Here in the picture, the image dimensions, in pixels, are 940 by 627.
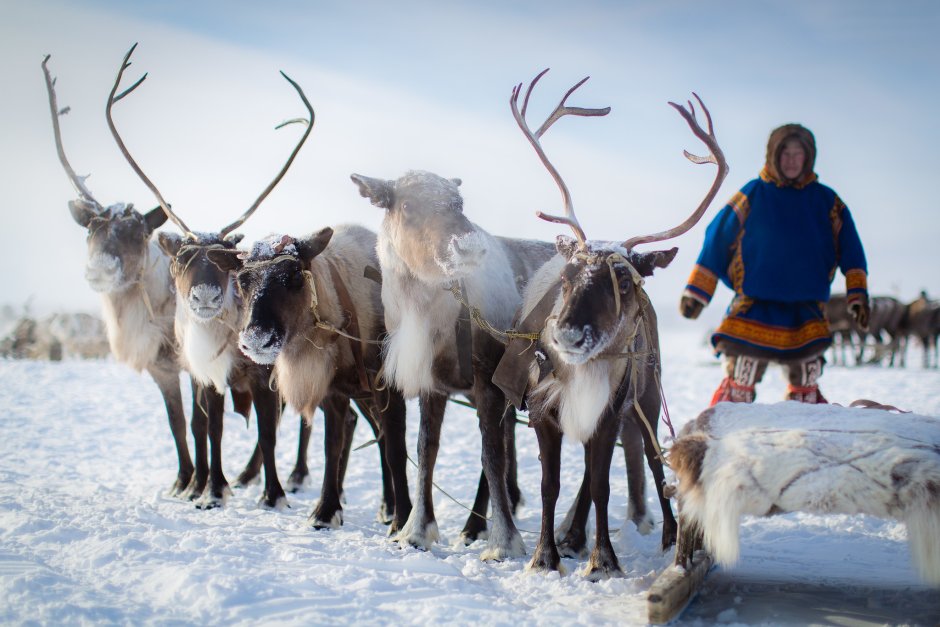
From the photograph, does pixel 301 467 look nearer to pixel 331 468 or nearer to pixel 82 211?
pixel 331 468

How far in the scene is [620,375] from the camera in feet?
13.5

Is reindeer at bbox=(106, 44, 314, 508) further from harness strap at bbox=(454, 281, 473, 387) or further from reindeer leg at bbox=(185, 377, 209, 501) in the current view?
harness strap at bbox=(454, 281, 473, 387)

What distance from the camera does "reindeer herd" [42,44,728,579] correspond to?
13.3ft

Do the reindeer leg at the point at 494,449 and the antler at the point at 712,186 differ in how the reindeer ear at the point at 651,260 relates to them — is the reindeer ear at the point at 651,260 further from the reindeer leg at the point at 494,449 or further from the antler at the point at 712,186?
the reindeer leg at the point at 494,449

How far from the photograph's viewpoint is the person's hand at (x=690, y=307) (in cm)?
475

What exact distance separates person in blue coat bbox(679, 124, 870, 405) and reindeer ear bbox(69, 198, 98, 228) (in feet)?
15.6

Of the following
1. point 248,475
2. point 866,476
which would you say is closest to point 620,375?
point 866,476

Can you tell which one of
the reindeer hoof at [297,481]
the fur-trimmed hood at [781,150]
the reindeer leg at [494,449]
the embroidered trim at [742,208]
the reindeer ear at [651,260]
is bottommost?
the reindeer hoof at [297,481]

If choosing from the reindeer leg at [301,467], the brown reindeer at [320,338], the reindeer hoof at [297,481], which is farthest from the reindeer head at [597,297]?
the reindeer hoof at [297,481]

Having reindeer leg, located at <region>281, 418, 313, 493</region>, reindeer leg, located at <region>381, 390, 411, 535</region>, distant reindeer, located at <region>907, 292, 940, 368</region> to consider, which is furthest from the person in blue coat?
distant reindeer, located at <region>907, 292, 940, 368</region>

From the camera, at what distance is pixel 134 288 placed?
6.36 m

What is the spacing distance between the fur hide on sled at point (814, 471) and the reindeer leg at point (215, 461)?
3741 mm

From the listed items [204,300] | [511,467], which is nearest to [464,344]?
[511,467]

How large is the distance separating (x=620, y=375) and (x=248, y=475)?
13.6ft
